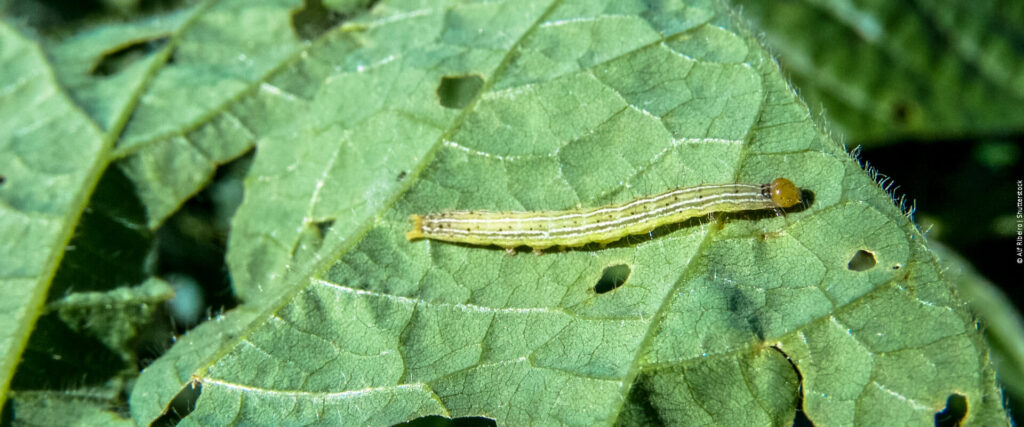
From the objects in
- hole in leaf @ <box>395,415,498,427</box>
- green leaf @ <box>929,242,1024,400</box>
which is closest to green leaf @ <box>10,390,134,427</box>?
hole in leaf @ <box>395,415,498,427</box>

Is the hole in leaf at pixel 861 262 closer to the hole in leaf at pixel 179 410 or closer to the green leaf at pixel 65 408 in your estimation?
the hole in leaf at pixel 179 410

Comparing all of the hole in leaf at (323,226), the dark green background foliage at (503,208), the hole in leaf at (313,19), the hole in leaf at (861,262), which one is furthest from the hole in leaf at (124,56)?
the hole in leaf at (861,262)

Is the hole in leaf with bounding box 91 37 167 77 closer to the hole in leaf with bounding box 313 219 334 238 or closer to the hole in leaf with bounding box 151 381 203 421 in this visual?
the hole in leaf with bounding box 313 219 334 238

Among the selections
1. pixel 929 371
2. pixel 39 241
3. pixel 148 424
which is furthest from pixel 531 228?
pixel 39 241

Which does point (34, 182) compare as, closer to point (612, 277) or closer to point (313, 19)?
point (313, 19)

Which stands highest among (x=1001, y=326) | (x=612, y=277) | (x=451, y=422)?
(x=612, y=277)

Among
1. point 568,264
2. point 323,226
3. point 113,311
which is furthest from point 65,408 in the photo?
point 568,264

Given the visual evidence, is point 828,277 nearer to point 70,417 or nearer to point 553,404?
point 553,404
